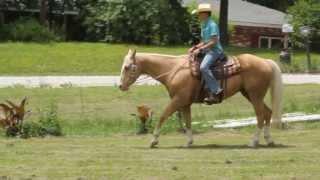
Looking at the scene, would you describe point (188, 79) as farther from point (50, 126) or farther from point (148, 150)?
point (50, 126)

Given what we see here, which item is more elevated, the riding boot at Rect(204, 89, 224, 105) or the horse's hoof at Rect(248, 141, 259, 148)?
the riding boot at Rect(204, 89, 224, 105)

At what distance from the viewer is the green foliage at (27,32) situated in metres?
48.6

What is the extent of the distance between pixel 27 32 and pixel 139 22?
7091 millimetres

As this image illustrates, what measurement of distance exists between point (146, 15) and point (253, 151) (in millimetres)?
38590

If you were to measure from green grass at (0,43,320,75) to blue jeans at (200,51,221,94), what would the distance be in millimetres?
24403

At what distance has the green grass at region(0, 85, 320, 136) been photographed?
58.4ft

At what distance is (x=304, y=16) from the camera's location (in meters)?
51.8

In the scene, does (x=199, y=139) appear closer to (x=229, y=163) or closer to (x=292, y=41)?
(x=229, y=163)

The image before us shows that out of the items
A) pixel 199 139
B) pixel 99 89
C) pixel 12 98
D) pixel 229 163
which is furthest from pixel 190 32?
pixel 229 163

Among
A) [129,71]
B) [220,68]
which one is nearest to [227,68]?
[220,68]

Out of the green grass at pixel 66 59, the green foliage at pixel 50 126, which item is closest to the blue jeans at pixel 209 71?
the green foliage at pixel 50 126

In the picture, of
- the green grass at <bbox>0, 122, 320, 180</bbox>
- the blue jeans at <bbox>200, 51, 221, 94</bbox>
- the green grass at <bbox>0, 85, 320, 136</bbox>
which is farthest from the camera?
the green grass at <bbox>0, 85, 320, 136</bbox>

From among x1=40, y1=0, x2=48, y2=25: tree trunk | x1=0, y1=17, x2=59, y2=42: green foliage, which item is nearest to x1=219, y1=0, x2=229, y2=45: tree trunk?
x1=0, y1=17, x2=59, y2=42: green foliage

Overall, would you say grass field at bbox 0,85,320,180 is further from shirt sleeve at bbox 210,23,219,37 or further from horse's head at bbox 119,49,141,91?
shirt sleeve at bbox 210,23,219,37
